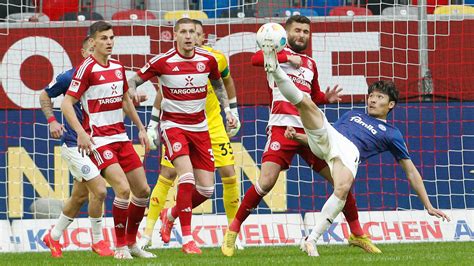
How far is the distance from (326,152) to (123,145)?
1.88 metres

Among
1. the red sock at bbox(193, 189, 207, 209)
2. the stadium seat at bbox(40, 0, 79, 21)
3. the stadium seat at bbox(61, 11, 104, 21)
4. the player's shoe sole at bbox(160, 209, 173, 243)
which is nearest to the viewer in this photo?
the red sock at bbox(193, 189, 207, 209)

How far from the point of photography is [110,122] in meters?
11.1

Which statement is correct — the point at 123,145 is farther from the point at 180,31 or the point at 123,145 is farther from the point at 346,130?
the point at 346,130

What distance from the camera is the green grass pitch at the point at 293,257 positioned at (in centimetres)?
998

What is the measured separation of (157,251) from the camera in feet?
41.5

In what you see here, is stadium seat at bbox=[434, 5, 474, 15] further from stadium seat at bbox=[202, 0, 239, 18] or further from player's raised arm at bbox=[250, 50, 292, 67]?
player's raised arm at bbox=[250, 50, 292, 67]

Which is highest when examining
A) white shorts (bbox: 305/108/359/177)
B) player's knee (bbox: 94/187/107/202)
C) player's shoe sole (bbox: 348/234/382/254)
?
white shorts (bbox: 305/108/359/177)

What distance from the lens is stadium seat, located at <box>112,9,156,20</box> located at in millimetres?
14711

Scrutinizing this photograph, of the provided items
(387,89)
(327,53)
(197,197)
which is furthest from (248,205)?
(327,53)

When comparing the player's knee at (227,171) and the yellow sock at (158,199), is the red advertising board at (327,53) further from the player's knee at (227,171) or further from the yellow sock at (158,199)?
the yellow sock at (158,199)

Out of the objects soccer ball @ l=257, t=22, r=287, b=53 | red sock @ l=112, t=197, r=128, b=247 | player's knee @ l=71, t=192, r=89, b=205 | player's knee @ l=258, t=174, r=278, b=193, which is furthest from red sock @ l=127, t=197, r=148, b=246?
soccer ball @ l=257, t=22, r=287, b=53

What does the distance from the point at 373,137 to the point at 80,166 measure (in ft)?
8.89

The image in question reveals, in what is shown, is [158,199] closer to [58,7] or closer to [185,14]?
[185,14]

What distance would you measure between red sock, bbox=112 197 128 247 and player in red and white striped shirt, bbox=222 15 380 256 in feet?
3.07
